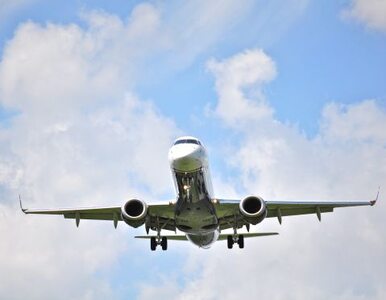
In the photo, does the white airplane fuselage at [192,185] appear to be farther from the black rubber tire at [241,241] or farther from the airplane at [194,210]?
the black rubber tire at [241,241]

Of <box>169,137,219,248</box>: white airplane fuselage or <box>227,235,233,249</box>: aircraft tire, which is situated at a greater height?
<box>169,137,219,248</box>: white airplane fuselage

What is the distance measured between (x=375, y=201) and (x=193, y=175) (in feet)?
33.4

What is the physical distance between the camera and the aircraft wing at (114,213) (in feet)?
137

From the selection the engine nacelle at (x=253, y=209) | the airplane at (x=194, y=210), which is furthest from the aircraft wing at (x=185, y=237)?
the engine nacelle at (x=253, y=209)

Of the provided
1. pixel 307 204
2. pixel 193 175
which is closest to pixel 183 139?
pixel 193 175

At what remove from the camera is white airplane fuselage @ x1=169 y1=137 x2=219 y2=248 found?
37.9 metres

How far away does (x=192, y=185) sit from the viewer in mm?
38812

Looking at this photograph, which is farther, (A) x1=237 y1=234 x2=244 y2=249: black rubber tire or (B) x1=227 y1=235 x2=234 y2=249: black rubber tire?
(B) x1=227 y1=235 x2=234 y2=249: black rubber tire

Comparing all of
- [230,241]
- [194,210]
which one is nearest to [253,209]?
[194,210]

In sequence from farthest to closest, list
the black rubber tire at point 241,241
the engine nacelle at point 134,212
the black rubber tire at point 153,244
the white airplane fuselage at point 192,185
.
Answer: the black rubber tire at point 241,241, the black rubber tire at point 153,244, the engine nacelle at point 134,212, the white airplane fuselage at point 192,185

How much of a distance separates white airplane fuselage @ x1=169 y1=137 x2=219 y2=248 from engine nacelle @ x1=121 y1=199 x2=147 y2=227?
186 cm

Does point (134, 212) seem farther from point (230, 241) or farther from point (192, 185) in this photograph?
point (230, 241)

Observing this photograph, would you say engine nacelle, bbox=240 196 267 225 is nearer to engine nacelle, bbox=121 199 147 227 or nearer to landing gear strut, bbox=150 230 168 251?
engine nacelle, bbox=121 199 147 227

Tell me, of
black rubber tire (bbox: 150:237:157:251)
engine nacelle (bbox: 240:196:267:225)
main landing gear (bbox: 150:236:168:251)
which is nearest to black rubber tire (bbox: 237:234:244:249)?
main landing gear (bbox: 150:236:168:251)
